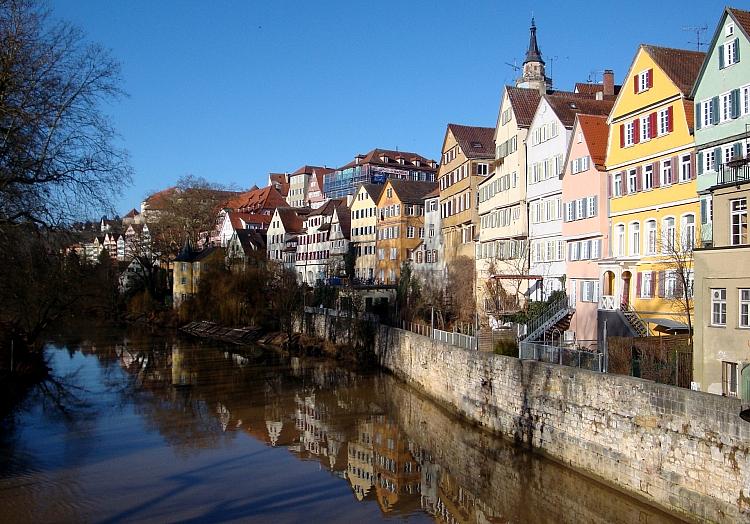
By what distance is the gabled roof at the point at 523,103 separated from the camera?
124ft

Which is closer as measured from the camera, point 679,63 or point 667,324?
point 667,324

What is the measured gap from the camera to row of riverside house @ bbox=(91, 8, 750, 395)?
701 inches

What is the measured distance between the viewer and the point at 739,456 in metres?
13.2

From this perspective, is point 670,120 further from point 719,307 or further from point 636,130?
point 719,307

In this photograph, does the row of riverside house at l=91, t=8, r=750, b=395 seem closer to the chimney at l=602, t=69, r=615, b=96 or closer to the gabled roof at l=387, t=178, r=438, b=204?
the chimney at l=602, t=69, r=615, b=96

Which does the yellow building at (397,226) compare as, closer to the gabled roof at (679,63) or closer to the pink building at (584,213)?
the pink building at (584,213)

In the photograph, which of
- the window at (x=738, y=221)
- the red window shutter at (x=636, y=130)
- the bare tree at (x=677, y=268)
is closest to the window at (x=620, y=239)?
the bare tree at (x=677, y=268)

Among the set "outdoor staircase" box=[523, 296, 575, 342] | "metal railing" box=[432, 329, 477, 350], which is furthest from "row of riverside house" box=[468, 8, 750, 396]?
"metal railing" box=[432, 329, 477, 350]

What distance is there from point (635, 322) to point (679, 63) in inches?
385

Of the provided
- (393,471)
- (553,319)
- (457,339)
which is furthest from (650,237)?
(393,471)

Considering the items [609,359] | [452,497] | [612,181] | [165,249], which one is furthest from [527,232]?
[165,249]

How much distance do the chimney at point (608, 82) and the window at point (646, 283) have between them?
53.6 ft

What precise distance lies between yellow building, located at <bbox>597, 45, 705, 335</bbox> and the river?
827 centimetres

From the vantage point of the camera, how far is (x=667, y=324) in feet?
79.3
